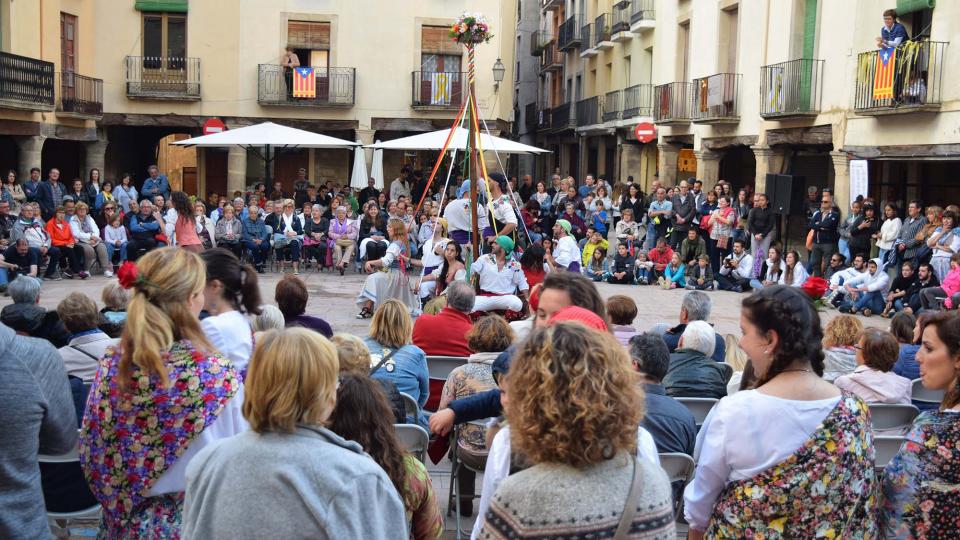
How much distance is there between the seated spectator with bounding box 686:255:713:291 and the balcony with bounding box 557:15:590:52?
67.1ft

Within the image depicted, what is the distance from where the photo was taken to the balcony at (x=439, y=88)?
2912 centimetres

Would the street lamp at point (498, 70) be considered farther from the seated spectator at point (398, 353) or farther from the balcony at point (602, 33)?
the seated spectator at point (398, 353)

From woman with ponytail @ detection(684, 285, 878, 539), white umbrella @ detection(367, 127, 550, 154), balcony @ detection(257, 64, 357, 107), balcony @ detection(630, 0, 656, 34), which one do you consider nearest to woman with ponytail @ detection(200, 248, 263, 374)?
woman with ponytail @ detection(684, 285, 878, 539)

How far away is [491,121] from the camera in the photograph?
98.3 feet

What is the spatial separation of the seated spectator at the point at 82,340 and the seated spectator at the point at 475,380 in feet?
5.91

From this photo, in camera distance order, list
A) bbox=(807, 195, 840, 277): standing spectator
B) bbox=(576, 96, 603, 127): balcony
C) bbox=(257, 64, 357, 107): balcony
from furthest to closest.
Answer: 1. bbox=(576, 96, 603, 127): balcony
2. bbox=(257, 64, 357, 107): balcony
3. bbox=(807, 195, 840, 277): standing spectator

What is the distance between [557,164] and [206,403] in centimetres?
4074

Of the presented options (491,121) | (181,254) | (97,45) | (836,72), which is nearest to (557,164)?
(491,121)

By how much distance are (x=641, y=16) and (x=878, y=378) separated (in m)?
24.8

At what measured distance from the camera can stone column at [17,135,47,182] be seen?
2417 centimetres

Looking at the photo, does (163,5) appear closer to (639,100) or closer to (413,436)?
(639,100)

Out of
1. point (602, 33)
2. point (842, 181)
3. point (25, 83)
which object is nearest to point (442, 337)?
point (842, 181)

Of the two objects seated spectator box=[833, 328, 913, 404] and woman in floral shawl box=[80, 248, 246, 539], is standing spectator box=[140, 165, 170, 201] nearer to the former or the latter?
seated spectator box=[833, 328, 913, 404]

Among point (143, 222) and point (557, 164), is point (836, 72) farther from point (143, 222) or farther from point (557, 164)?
point (557, 164)
